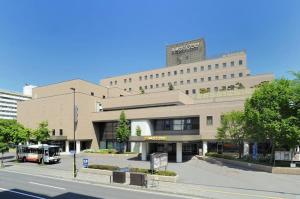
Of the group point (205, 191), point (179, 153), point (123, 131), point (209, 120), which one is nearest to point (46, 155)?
point (123, 131)

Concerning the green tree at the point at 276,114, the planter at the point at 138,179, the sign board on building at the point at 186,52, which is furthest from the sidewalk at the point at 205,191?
the sign board on building at the point at 186,52

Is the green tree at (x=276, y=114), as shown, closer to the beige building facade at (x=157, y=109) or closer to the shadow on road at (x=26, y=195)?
the beige building facade at (x=157, y=109)

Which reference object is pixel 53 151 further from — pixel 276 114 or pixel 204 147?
pixel 276 114

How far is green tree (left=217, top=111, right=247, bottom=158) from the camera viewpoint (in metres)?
37.5

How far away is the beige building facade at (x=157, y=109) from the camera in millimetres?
45719

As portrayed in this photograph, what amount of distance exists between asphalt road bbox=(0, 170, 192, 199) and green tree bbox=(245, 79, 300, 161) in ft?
54.5

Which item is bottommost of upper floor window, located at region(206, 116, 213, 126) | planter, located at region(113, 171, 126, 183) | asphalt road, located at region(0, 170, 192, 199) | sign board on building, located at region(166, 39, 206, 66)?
asphalt road, located at region(0, 170, 192, 199)

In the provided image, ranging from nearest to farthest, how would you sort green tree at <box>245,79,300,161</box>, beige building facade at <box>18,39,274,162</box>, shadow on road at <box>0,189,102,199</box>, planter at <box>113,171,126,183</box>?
shadow on road at <box>0,189,102,199</box> < planter at <box>113,171,126,183</box> < green tree at <box>245,79,300,161</box> < beige building facade at <box>18,39,274,162</box>

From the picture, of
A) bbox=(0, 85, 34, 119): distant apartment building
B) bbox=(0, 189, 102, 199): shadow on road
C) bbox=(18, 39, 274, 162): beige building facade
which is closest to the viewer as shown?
bbox=(0, 189, 102, 199): shadow on road

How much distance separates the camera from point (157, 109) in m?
50.9

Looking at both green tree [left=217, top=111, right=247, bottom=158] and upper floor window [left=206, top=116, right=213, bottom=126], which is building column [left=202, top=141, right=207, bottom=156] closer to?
upper floor window [left=206, top=116, right=213, bottom=126]

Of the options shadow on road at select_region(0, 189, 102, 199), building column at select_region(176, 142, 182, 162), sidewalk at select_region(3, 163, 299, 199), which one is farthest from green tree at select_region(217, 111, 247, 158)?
shadow on road at select_region(0, 189, 102, 199)

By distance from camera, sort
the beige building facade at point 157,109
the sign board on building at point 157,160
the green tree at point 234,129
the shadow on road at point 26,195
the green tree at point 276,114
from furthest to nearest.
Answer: the beige building facade at point 157,109
the green tree at point 234,129
the green tree at point 276,114
the sign board on building at point 157,160
the shadow on road at point 26,195

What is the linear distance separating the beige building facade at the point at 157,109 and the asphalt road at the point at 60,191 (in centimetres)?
1930
